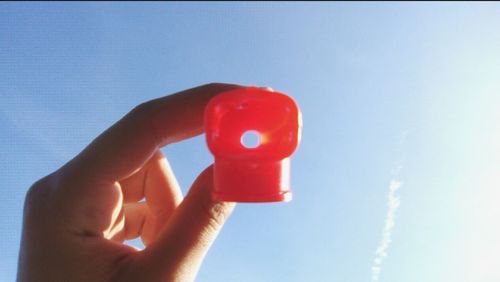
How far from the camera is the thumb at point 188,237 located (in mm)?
2592

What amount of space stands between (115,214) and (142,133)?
22.5 inches

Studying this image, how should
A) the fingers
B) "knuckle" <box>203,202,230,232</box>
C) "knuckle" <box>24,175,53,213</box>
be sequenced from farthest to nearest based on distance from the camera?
1. the fingers
2. "knuckle" <box>24,175,53,213</box>
3. "knuckle" <box>203,202,230,232</box>

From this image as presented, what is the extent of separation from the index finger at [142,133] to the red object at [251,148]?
395mm

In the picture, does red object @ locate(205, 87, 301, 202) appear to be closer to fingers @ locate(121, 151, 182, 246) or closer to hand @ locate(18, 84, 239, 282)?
hand @ locate(18, 84, 239, 282)

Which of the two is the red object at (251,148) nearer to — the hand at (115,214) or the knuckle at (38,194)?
the hand at (115,214)

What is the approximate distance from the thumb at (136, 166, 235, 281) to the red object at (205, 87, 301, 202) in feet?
0.29

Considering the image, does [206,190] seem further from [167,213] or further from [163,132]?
[167,213]

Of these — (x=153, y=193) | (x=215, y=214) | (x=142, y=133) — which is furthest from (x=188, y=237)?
(x=153, y=193)

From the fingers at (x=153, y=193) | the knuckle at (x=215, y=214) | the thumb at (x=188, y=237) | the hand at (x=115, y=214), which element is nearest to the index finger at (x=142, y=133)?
the hand at (x=115, y=214)

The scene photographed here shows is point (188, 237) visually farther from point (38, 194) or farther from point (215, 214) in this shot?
point (38, 194)

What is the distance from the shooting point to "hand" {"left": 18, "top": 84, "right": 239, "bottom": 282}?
2.62 metres

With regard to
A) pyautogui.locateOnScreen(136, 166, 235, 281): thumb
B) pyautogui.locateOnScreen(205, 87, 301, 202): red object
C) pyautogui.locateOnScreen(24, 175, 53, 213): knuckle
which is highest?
pyautogui.locateOnScreen(205, 87, 301, 202): red object

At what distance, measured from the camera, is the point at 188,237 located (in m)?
2.66

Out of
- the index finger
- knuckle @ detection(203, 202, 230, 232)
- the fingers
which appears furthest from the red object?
the fingers
